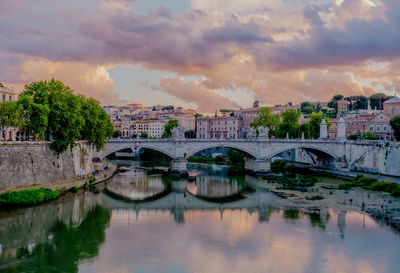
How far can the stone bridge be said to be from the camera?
3638 centimetres

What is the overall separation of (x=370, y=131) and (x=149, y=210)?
1346 inches

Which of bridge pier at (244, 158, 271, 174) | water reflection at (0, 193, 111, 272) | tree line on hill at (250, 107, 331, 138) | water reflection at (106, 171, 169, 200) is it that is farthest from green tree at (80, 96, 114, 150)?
tree line on hill at (250, 107, 331, 138)

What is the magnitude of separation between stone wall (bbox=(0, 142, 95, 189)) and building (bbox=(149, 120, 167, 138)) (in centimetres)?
5201

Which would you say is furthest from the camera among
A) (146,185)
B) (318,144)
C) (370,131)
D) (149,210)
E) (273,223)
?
(370,131)

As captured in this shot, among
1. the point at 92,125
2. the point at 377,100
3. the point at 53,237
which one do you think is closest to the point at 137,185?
the point at 92,125

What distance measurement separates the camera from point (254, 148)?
128ft

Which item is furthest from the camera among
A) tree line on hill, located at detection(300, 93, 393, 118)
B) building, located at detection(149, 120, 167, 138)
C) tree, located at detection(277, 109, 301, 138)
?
tree line on hill, located at detection(300, 93, 393, 118)

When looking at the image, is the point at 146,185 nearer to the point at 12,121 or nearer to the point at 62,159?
the point at 62,159

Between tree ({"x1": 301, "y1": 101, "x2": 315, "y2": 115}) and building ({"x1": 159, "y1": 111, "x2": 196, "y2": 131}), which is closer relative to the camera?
building ({"x1": 159, "y1": 111, "x2": 196, "y2": 131})

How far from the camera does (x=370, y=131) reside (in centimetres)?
4762

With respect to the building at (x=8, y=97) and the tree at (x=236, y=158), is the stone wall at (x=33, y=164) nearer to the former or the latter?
the building at (x=8, y=97)

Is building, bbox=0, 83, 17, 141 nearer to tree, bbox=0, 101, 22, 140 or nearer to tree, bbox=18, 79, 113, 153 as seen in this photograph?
tree, bbox=18, 79, 113, 153

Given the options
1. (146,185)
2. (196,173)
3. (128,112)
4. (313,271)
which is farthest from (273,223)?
(128,112)

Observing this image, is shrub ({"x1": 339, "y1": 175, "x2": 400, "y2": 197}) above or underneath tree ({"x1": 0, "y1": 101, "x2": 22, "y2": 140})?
underneath
